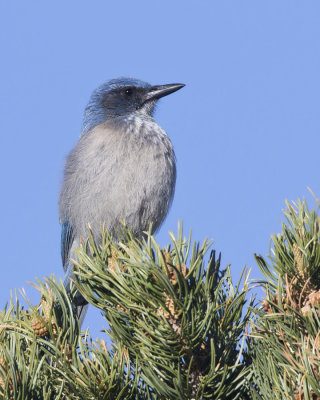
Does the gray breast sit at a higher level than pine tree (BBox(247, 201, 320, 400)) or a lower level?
higher

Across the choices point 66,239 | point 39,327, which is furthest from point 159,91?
point 39,327

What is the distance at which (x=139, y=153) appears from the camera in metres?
5.38

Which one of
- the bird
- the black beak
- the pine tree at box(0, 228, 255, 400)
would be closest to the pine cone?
the pine tree at box(0, 228, 255, 400)

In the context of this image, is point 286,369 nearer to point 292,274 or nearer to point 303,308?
point 303,308

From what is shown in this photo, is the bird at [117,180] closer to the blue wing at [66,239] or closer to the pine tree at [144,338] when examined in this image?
the blue wing at [66,239]

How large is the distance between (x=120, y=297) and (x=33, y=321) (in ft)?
1.16

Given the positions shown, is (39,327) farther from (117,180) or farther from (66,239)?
(66,239)

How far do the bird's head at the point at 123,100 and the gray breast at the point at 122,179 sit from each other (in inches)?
30.1

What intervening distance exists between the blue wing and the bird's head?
1133 mm

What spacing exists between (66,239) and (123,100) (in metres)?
1.67

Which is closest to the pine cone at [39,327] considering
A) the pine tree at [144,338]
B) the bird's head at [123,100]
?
the pine tree at [144,338]

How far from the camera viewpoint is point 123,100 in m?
6.58

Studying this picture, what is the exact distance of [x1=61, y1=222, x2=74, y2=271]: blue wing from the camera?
5.89 meters

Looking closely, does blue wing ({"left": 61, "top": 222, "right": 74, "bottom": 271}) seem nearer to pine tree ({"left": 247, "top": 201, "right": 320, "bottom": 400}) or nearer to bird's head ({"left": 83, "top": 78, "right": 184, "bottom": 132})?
bird's head ({"left": 83, "top": 78, "right": 184, "bottom": 132})
